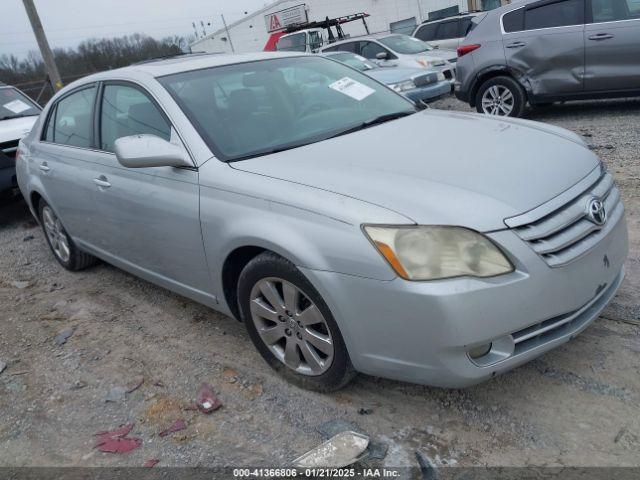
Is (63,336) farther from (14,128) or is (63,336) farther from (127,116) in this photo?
(14,128)

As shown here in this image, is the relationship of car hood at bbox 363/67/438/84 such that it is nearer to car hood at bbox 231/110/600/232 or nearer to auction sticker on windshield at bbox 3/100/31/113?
auction sticker on windshield at bbox 3/100/31/113

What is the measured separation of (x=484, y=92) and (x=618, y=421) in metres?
6.60

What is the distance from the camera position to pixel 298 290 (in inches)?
104

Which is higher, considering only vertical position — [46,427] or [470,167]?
[470,167]

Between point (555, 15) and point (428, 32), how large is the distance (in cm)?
917

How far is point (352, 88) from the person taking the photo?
3.75 m

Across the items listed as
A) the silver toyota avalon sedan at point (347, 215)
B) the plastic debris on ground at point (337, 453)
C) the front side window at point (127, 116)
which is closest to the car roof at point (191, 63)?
the silver toyota avalon sedan at point (347, 215)

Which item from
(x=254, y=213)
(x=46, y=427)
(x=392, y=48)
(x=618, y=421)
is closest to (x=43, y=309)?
(x=46, y=427)

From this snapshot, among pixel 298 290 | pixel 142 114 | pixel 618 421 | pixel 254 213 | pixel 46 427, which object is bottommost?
pixel 618 421

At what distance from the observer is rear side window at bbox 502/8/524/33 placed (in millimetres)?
7855

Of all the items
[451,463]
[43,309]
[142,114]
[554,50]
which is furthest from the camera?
[554,50]

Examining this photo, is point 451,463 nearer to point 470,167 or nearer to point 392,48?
point 470,167

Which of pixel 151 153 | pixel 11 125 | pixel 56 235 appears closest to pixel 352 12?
pixel 11 125

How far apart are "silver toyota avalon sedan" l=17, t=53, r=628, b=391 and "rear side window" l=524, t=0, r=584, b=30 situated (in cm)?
483
